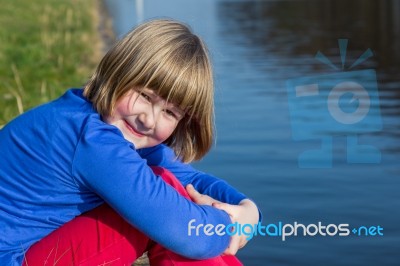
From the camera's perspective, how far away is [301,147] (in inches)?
258

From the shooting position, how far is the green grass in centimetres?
756

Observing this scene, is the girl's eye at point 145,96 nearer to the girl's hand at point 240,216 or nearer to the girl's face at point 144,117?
the girl's face at point 144,117

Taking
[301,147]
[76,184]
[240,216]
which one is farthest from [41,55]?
[76,184]

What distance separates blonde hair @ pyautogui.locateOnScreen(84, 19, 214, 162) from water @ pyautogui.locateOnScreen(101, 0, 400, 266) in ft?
2.06

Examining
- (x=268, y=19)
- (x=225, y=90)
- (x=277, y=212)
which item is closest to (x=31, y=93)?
(x=225, y=90)

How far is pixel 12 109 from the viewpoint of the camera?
668 cm

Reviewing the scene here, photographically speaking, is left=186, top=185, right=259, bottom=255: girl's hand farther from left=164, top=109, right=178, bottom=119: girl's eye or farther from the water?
the water

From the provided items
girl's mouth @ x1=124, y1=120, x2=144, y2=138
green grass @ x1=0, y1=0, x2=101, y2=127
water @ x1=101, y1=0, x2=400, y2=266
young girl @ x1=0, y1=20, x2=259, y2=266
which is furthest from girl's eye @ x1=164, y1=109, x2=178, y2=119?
green grass @ x1=0, y1=0, x2=101, y2=127

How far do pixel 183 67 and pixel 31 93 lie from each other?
5.11m

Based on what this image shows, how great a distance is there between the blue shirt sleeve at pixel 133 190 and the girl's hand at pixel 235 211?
16 cm

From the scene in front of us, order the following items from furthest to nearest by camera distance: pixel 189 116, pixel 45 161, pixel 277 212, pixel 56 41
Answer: pixel 56 41 < pixel 277 212 < pixel 189 116 < pixel 45 161

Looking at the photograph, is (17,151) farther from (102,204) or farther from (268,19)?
(268,19)

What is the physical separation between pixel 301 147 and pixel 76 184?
389 centimetres

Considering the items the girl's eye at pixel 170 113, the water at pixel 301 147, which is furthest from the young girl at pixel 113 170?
the water at pixel 301 147
